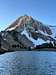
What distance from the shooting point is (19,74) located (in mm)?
37812

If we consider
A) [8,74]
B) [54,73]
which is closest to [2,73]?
[8,74]

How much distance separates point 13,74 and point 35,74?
9.34 ft

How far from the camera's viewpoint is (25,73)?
38.9 meters

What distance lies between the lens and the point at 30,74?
37469mm

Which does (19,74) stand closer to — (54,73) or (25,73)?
(25,73)

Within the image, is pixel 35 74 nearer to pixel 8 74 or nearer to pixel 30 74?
pixel 30 74

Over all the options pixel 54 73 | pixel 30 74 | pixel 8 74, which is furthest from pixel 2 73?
pixel 54 73

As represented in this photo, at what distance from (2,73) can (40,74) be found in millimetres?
5165

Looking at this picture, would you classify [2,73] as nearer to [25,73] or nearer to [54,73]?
[25,73]

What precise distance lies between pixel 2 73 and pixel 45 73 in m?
5.66

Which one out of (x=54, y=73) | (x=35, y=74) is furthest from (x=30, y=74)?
(x=54, y=73)

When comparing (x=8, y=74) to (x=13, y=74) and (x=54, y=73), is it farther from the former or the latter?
(x=54, y=73)

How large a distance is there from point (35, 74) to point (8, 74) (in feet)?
11.3

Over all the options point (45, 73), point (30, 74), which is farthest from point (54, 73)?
point (30, 74)
